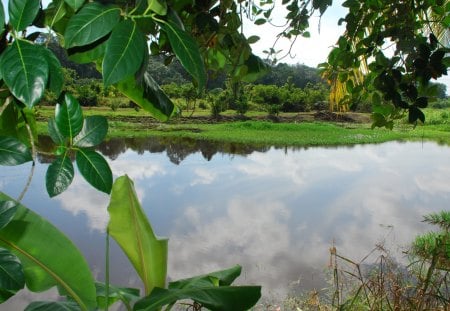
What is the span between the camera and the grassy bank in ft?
34.0

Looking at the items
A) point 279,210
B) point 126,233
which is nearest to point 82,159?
point 126,233

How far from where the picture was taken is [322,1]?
771 millimetres

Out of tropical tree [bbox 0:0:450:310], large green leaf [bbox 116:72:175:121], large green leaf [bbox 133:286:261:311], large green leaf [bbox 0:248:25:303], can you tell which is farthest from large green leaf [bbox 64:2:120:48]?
large green leaf [bbox 133:286:261:311]

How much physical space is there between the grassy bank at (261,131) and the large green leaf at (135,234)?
29.8 ft

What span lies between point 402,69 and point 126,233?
686 millimetres

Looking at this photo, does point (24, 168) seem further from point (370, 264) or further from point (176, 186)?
point (370, 264)

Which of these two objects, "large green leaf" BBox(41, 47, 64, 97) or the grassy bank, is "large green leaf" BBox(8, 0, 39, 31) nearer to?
"large green leaf" BBox(41, 47, 64, 97)

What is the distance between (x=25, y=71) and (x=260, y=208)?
15.5 ft

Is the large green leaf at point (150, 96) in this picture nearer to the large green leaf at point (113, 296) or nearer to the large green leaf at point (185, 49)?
the large green leaf at point (185, 49)

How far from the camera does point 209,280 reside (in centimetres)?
90

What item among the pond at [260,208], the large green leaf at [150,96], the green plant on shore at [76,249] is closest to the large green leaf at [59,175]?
the green plant on shore at [76,249]

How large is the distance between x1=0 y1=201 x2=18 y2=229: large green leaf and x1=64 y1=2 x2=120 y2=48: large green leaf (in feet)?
0.30

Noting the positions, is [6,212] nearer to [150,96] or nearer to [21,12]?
[21,12]

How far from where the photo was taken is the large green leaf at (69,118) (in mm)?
248
